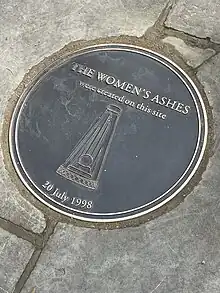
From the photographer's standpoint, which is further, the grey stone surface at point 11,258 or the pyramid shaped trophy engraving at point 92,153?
the pyramid shaped trophy engraving at point 92,153

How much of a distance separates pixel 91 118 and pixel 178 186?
556mm

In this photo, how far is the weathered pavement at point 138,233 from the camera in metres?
2.65

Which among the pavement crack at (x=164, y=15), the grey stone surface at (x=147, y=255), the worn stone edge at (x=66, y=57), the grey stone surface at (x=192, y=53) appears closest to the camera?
the grey stone surface at (x=147, y=255)

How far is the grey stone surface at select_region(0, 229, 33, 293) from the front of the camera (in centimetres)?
271

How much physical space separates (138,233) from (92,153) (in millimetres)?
451

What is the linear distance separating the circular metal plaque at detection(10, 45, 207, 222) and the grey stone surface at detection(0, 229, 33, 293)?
234 mm

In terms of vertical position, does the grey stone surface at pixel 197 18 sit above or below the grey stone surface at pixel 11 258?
above

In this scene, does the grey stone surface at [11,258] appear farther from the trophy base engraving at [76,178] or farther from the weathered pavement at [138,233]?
the trophy base engraving at [76,178]

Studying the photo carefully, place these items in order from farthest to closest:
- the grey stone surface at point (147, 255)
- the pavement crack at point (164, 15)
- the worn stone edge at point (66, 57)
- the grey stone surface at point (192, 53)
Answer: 1. the pavement crack at point (164, 15)
2. the grey stone surface at point (192, 53)
3. the worn stone edge at point (66, 57)
4. the grey stone surface at point (147, 255)

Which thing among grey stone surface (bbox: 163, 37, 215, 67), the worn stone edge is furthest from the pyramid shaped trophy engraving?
grey stone surface (bbox: 163, 37, 215, 67)

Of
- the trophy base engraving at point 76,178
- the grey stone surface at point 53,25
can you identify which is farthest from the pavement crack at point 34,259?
the grey stone surface at point 53,25

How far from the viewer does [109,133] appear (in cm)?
288

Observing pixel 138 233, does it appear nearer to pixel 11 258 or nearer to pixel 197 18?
pixel 11 258

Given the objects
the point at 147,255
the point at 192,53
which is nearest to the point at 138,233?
the point at 147,255
